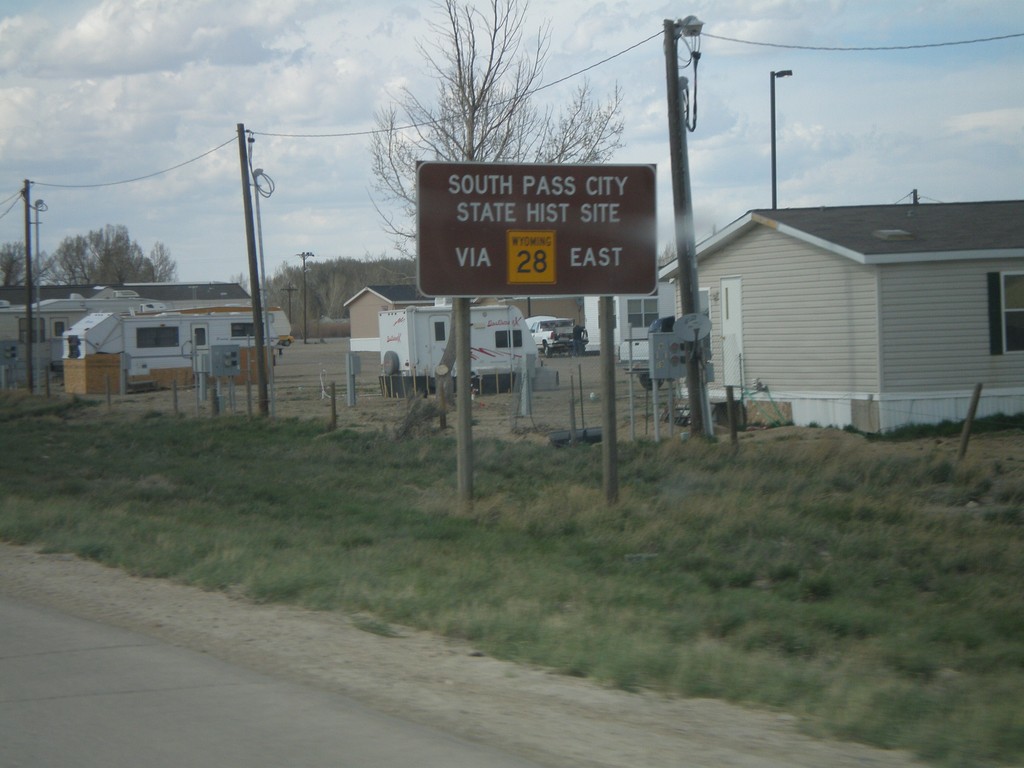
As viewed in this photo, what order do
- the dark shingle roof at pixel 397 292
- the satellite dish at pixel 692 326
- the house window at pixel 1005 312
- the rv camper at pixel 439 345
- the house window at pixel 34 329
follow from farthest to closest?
the dark shingle roof at pixel 397 292
the house window at pixel 34 329
the rv camper at pixel 439 345
the house window at pixel 1005 312
the satellite dish at pixel 692 326

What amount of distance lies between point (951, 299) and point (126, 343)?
92.2 feet

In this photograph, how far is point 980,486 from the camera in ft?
44.4

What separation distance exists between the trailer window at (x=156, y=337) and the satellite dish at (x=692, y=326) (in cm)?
2554

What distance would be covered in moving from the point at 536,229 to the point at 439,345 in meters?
19.8

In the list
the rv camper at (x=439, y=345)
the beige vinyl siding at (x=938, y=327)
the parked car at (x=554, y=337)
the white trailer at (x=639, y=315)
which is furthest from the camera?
the parked car at (x=554, y=337)

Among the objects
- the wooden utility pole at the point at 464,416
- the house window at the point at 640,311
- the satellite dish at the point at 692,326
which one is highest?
the house window at the point at 640,311

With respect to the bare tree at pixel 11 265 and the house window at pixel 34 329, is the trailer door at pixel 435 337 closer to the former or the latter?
the house window at pixel 34 329

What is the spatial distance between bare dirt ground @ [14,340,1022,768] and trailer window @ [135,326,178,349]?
2892 centimetres

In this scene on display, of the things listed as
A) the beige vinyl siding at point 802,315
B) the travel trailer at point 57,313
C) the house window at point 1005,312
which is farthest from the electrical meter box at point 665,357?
the travel trailer at point 57,313

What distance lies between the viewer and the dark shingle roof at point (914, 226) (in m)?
20.3

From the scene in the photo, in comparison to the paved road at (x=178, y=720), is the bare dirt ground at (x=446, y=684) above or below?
below

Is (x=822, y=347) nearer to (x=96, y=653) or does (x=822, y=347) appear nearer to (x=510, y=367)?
(x=510, y=367)

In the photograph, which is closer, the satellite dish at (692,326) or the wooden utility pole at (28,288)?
the satellite dish at (692,326)

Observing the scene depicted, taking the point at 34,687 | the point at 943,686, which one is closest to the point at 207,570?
the point at 34,687
